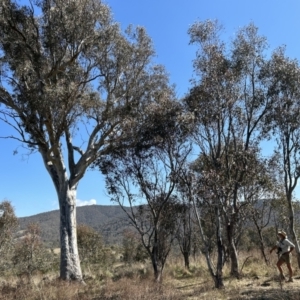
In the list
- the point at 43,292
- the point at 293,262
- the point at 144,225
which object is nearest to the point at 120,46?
the point at 144,225

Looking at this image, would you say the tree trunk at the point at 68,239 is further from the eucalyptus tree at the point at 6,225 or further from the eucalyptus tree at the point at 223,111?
the eucalyptus tree at the point at 6,225

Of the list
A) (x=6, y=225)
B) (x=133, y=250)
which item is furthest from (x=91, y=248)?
(x=6, y=225)

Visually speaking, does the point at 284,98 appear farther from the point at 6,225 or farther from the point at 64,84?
the point at 6,225

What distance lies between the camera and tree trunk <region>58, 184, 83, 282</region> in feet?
53.5

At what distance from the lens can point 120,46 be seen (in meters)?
18.9

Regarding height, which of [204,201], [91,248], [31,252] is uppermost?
[204,201]

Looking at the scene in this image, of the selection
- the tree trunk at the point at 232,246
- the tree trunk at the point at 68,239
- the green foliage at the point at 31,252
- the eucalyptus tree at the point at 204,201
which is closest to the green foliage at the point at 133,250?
the green foliage at the point at 31,252

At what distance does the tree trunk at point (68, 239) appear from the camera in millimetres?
16312

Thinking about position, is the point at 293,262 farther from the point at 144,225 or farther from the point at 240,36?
the point at 240,36

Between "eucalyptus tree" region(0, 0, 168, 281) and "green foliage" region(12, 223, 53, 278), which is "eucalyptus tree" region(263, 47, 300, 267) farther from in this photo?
"green foliage" region(12, 223, 53, 278)

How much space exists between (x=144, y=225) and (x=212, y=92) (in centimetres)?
754

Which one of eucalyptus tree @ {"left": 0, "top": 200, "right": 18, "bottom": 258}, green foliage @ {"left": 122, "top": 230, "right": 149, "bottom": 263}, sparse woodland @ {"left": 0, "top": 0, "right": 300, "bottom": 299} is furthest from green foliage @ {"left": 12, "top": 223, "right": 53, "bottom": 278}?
sparse woodland @ {"left": 0, "top": 0, "right": 300, "bottom": 299}

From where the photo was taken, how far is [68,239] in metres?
16.9

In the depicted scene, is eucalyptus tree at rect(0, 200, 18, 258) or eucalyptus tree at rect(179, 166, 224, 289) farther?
eucalyptus tree at rect(0, 200, 18, 258)
